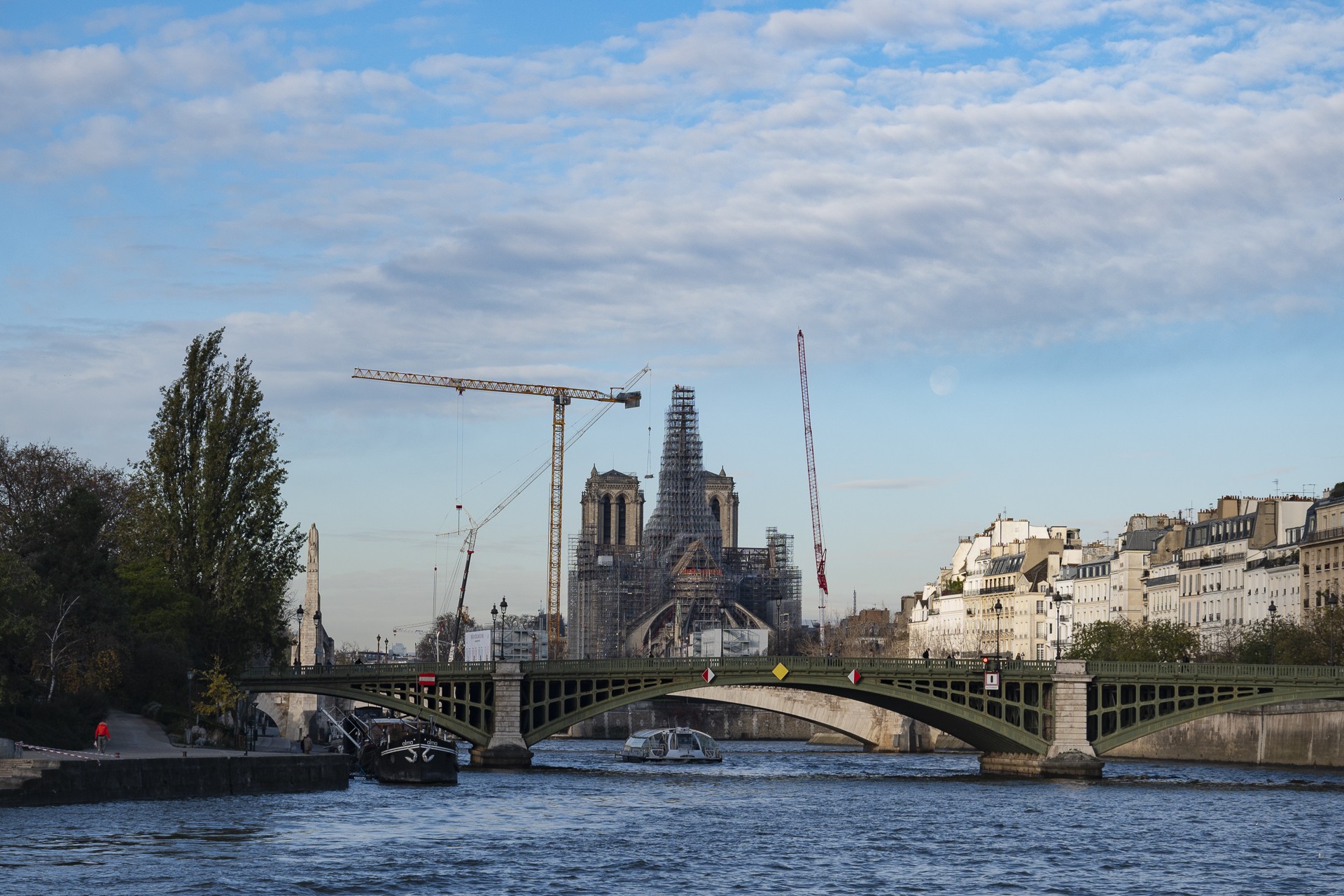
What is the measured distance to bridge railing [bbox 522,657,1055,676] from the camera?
95250 millimetres

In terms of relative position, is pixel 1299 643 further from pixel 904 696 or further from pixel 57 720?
pixel 57 720

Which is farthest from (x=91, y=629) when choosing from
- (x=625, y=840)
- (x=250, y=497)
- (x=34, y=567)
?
(x=625, y=840)

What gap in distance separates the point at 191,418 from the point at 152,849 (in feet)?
143

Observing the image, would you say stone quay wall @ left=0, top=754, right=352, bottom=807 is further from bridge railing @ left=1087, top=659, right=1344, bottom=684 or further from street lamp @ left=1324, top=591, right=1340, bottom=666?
street lamp @ left=1324, top=591, right=1340, bottom=666

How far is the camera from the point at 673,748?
117 m

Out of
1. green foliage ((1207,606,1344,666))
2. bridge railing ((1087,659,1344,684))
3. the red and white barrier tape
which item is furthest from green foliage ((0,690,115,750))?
green foliage ((1207,606,1344,666))

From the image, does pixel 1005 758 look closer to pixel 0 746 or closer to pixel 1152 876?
pixel 1152 876

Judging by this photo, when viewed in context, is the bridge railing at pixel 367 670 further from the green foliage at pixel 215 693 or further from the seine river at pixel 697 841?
the seine river at pixel 697 841

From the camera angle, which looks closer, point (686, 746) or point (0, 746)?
point (0, 746)

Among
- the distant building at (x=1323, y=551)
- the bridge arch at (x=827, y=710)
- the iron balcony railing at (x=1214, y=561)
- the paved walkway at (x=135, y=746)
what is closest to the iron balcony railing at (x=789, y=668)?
the paved walkway at (x=135, y=746)

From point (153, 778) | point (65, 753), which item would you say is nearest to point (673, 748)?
point (153, 778)

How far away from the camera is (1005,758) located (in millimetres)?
98125

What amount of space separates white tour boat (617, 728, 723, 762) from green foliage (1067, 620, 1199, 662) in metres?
26.1

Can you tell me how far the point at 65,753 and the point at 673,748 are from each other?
5910 cm
